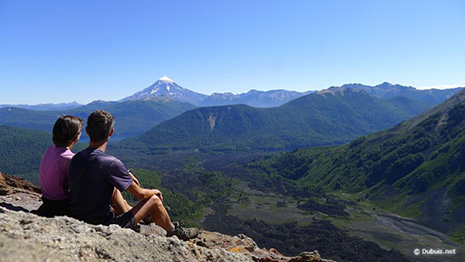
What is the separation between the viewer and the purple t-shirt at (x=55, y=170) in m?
7.70

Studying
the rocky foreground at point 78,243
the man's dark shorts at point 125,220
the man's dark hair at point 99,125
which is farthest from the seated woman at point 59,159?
the man's dark shorts at point 125,220

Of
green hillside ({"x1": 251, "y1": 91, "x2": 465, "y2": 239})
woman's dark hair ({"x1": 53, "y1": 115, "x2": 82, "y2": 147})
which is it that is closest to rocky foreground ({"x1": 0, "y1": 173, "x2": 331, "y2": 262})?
woman's dark hair ({"x1": 53, "y1": 115, "x2": 82, "y2": 147})

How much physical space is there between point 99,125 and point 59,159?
5.23 feet

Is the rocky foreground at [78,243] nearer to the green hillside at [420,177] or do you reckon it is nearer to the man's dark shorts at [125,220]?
the man's dark shorts at [125,220]

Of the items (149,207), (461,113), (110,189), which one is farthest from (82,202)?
(461,113)

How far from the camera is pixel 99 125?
738 cm

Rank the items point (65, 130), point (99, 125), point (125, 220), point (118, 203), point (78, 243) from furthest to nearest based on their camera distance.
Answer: point (118, 203)
point (125, 220)
point (65, 130)
point (99, 125)
point (78, 243)

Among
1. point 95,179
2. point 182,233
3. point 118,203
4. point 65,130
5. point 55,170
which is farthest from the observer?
point 182,233

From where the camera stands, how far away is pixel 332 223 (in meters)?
126

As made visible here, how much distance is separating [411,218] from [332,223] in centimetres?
3439

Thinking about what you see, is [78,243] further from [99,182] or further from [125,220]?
[125,220]

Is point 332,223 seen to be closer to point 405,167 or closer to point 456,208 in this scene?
point 456,208

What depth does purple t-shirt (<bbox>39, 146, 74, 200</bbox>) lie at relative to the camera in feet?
25.3

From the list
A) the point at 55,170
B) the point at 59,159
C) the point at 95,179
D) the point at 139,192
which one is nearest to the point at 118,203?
the point at 139,192
